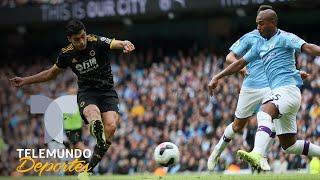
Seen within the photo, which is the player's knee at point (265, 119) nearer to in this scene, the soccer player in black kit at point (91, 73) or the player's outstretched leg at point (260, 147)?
the player's outstretched leg at point (260, 147)

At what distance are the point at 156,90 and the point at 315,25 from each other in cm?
588

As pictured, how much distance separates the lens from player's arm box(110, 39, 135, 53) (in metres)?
10.2

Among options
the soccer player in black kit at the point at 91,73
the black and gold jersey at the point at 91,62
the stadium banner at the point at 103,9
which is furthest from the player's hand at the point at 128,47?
the stadium banner at the point at 103,9

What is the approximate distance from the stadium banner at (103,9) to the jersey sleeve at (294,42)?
1326 centimetres

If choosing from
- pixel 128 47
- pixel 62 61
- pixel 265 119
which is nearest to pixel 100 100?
pixel 62 61

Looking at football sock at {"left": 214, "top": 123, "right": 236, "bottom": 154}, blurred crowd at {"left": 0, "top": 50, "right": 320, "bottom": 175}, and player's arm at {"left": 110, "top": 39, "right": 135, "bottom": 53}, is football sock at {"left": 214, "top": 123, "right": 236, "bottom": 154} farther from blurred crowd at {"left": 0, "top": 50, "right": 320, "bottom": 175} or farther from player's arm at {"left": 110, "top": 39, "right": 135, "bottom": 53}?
blurred crowd at {"left": 0, "top": 50, "right": 320, "bottom": 175}

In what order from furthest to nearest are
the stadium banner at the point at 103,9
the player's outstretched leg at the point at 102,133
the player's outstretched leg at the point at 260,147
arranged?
the stadium banner at the point at 103,9
the player's outstretched leg at the point at 102,133
the player's outstretched leg at the point at 260,147

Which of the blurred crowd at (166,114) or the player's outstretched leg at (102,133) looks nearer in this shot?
the player's outstretched leg at (102,133)

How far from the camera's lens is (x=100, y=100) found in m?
11.0

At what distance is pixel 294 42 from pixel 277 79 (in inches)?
21.8

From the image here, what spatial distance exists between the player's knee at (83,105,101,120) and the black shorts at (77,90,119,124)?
151 mm

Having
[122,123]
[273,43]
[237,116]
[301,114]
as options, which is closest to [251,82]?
[237,116]

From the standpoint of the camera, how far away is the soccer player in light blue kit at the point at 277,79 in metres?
9.18

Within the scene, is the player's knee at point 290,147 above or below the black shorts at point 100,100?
below
